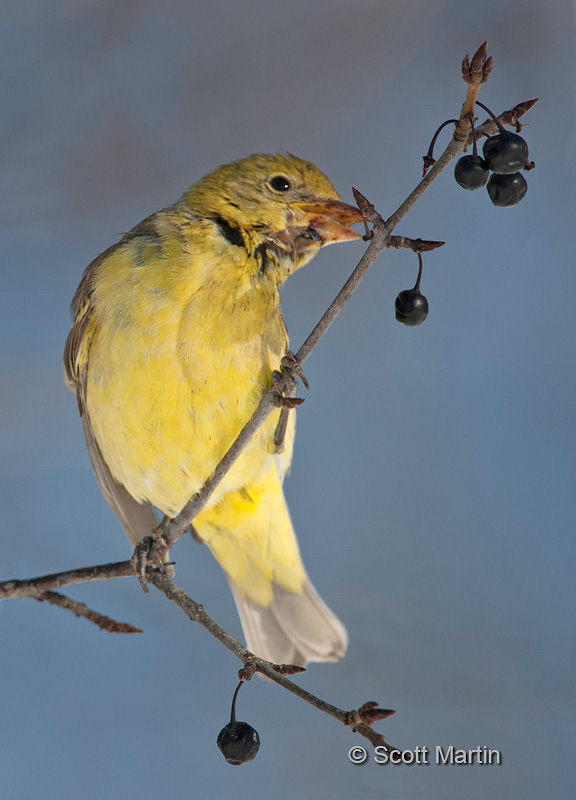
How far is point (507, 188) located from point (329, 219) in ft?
1.84

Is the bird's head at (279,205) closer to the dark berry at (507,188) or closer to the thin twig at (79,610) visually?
the dark berry at (507,188)

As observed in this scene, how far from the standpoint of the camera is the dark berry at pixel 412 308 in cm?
114

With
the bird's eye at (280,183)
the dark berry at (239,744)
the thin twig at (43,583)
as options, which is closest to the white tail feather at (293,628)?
the thin twig at (43,583)

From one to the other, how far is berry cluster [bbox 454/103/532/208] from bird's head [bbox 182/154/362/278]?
46cm

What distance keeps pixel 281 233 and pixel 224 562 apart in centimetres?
88

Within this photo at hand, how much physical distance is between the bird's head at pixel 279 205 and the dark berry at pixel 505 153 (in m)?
0.51

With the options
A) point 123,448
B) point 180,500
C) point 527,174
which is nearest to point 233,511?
point 180,500

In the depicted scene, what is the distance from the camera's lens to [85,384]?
5.51 ft

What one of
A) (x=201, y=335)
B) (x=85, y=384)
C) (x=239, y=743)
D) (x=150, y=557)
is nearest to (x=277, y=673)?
(x=239, y=743)

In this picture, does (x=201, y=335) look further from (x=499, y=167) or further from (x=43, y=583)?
(x=499, y=167)

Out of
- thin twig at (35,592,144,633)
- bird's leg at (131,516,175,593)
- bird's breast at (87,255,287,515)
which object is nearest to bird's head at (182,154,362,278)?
bird's breast at (87,255,287,515)

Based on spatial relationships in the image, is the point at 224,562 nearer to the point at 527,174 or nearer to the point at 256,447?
the point at 256,447

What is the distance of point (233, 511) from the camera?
69.0 inches

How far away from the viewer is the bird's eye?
5.24 ft
